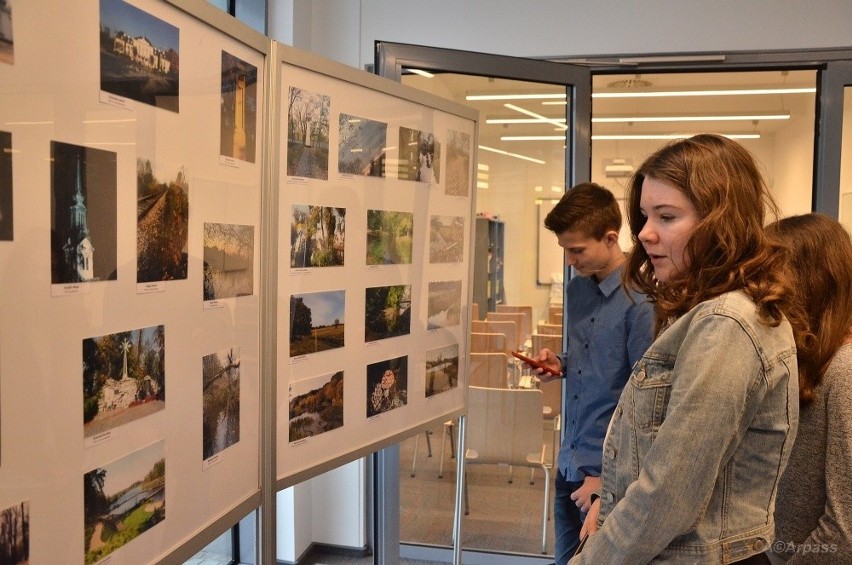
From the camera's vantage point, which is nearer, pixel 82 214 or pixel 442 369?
pixel 82 214

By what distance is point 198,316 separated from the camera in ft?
4.94

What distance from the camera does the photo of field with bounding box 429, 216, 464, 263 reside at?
2391 mm

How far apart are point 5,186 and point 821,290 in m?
1.50

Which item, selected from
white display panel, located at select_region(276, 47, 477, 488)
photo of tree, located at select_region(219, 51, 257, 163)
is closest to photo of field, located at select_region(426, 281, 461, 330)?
white display panel, located at select_region(276, 47, 477, 488)

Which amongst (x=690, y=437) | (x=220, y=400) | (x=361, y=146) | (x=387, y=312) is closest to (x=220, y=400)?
(x=220, y=400)

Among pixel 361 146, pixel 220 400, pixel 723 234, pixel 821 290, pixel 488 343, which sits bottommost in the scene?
pixel 488 343

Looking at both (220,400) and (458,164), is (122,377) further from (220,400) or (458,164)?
(458,164)

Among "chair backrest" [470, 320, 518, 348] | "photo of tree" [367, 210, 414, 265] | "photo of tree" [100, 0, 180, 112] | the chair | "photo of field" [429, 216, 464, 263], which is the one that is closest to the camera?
"photo of tree" [100, 0, 180, 112]

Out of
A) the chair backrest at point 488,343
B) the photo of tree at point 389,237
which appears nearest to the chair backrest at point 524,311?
the chair backrest at point 488,343

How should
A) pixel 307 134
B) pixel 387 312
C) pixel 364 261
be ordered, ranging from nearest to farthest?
1. pixel 307 134
2. pixel 364 261
3. pixel 387 312

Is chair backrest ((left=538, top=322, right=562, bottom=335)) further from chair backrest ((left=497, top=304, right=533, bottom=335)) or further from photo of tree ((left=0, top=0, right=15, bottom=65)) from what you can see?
photo of tree ((left=0, top=0, right=15, bottom=65))

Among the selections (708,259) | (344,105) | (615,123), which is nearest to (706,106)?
(615,123)

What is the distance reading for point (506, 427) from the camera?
11.8ft

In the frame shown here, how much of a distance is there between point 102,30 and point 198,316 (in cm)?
58
